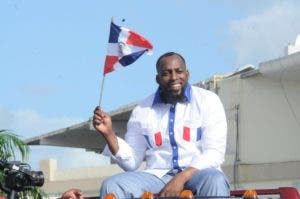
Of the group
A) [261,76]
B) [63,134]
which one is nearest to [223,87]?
[261,76]

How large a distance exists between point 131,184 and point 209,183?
576 mm

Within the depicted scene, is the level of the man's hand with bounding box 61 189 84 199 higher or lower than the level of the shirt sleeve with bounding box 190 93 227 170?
lower

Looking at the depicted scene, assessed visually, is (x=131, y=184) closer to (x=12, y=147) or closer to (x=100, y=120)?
(x=100, y=120)

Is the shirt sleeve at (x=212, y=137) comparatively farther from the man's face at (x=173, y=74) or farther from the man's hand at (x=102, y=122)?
the man's hand at (x=102, y=122)

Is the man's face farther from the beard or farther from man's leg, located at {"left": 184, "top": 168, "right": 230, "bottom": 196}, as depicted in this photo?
man's leg, located at {"left": 184, "top": 168, "right": 230, "bottom": 196}

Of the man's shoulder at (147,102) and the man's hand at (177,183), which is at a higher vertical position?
the man's shoulder at (147,102)

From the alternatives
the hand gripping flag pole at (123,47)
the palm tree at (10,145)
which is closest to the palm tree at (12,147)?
the palm tree at (10,145)

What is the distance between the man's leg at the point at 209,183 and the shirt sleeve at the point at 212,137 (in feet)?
0.37

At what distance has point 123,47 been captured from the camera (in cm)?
663

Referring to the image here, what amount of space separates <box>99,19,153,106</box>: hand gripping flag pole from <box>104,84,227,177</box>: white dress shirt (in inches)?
20.7

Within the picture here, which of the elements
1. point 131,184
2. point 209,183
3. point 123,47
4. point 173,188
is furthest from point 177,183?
point 123,47

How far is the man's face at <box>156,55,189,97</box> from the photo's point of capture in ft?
19.6

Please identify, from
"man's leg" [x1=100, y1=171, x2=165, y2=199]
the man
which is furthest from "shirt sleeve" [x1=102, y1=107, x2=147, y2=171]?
"man's leg" [x1=100, y1=171, x2=165, y2=199]

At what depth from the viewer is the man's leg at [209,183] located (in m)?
5.52
